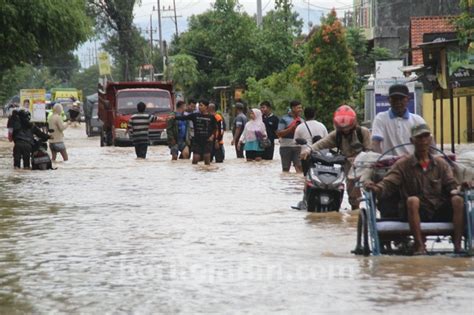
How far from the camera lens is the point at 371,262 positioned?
448 inches

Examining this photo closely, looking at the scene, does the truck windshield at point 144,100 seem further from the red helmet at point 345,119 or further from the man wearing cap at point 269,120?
the red helmet at point 345,119

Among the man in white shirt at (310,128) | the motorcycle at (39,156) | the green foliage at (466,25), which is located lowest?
the motorcycle at (39,156)

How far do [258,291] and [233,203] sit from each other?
30.2 feet

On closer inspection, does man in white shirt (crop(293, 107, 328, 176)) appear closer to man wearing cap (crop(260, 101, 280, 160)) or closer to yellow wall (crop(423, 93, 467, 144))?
man wearing cap (crop(260, 101, 280, 160))

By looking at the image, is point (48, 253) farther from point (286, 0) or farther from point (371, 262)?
point (286, 0)

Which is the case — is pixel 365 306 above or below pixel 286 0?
below

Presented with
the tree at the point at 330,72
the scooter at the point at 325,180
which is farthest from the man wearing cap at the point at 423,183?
the tree at the point at 330,72

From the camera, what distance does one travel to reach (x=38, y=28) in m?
36.8

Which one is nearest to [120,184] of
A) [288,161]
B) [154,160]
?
[288,161]

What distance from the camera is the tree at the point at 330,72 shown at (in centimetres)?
4797

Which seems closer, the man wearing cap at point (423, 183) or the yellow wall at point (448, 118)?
the man wearing cap at point (423, 183)

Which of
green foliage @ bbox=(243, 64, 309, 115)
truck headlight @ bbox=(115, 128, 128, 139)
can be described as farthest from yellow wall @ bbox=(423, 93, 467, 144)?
truck headlight @ bbox=(115, 128, 128, 139)

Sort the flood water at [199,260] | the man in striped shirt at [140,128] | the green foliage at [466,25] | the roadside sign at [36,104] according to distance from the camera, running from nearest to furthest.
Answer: the flood water at [199,260] < the green foliage at [466,25] < the man in striped shirt at [140,128] < the roadside sign at [36,104]

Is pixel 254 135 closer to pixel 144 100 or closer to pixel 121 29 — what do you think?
pixel 144 100
